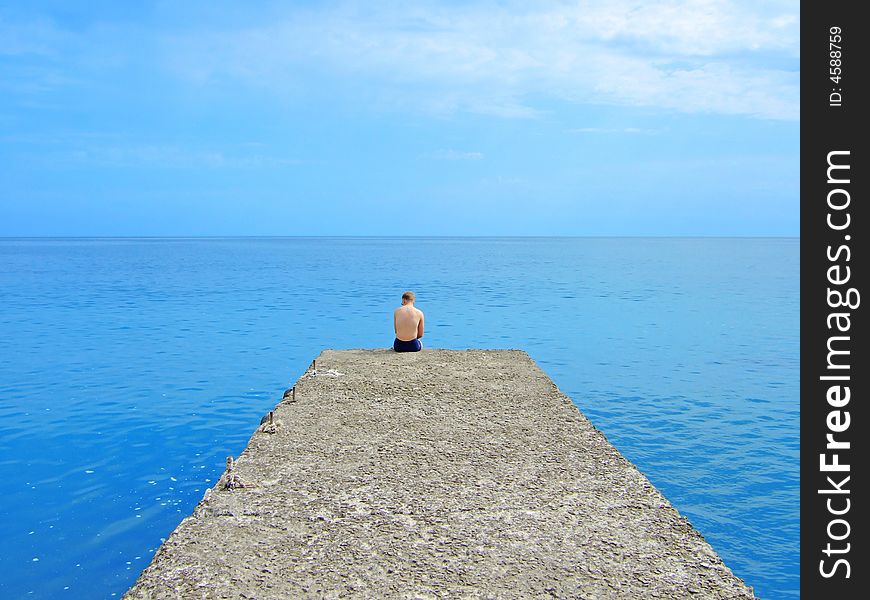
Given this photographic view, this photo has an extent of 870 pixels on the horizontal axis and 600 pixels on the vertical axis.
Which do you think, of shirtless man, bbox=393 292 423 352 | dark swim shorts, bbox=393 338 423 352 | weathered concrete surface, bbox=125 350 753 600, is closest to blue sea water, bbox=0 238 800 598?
weathered concrete surface, bbox=125 350 753 600

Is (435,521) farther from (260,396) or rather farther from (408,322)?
(260,396)

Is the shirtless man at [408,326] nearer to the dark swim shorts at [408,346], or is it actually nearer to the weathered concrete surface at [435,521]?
the dark swim shorts at [408,346]

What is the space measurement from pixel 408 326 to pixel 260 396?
4.92 metres

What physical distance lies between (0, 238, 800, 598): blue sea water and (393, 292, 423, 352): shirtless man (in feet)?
11.4

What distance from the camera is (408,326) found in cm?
1316

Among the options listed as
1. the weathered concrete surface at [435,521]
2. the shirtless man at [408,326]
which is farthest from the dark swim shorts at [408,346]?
the weathered concrete surface at [435,521]

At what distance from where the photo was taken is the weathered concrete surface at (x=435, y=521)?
4.41m

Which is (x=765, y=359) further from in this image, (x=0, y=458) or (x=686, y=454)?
(x=0, y=458)

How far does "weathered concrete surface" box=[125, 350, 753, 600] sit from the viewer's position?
441cm

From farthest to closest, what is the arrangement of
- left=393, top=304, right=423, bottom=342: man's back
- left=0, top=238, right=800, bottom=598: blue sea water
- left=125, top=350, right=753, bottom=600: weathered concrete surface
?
left=393, top=304, right=423, bottom=342: man's back
left=0, top=238, right=800, bottom=598: blue sea water
left=125, top=350, right=753, bottom=600: weathered concrete surface

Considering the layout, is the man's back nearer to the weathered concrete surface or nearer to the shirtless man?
the shirtless man

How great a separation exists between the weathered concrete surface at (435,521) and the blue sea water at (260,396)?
260 cm
